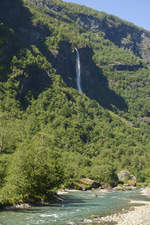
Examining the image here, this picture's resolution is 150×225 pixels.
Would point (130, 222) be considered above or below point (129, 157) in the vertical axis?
above

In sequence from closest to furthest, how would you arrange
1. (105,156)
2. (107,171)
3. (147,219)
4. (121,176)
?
(147,219) → (107,171) → (121,176) → (105,156)

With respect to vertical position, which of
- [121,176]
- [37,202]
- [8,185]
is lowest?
[121,176]

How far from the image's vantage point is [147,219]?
42219mm

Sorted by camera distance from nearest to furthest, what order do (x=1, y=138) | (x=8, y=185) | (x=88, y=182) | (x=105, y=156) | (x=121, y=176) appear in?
(x=8, y=185)
(x=1, y=138)
(x=88, y=182)
(x=121, y=176)
(x=105, y=156)

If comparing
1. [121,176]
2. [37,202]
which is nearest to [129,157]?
[121,176]

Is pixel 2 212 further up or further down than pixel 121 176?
further up

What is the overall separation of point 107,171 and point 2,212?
104m

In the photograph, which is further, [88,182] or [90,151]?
[90,151]

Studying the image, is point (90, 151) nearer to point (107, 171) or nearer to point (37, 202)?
point (107, 171)

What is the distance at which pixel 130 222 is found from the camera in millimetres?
38344

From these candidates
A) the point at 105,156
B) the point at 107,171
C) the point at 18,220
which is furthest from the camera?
the point at 105,156

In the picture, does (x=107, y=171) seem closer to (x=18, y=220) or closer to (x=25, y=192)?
(x=25, y=192)

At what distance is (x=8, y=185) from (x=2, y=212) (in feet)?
15.0

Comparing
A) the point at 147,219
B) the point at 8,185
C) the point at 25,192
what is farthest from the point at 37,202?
the point at 147,219
